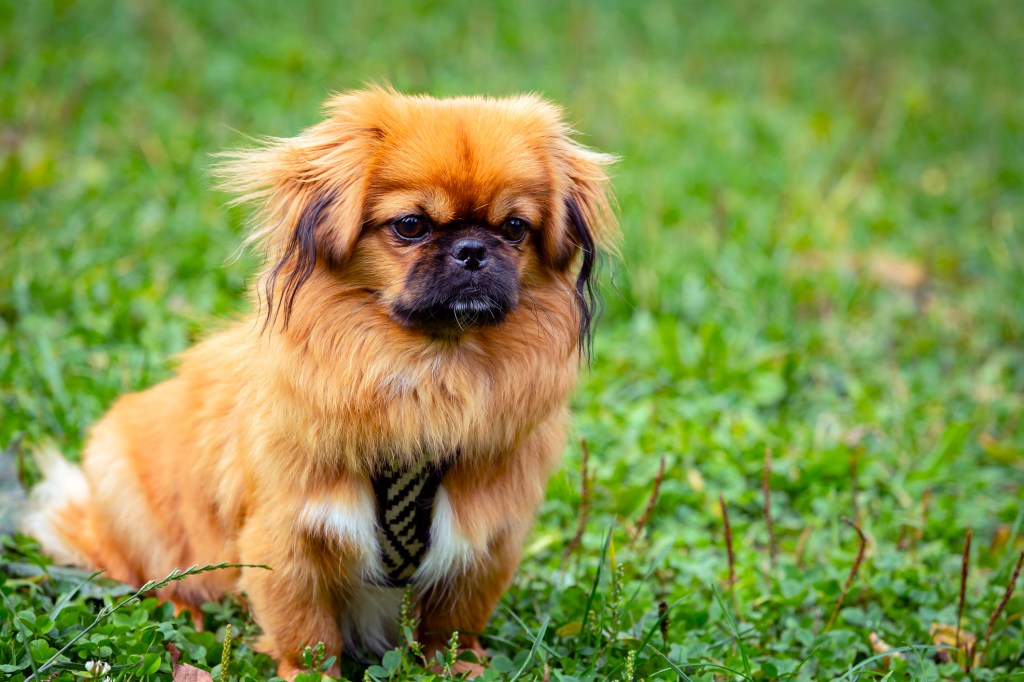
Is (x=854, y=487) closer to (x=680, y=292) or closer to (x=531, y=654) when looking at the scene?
(x=531, y=654)

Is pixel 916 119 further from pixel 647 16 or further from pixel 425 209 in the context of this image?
pixel 425 209

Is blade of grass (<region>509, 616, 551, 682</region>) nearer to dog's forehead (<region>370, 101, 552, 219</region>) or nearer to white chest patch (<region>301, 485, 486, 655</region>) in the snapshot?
white chest patch (<region>301, 485, 486, 655</region>)

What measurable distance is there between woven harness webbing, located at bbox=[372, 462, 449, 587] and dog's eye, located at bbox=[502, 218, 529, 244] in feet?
2.08

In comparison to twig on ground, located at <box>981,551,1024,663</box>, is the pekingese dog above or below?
above

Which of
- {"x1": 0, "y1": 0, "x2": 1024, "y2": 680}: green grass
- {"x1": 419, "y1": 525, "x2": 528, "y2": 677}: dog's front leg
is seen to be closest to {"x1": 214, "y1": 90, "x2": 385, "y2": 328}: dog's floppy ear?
{"x1": 419, "y1": 525, "x2": 528, "y2": 677}: dog's front leg

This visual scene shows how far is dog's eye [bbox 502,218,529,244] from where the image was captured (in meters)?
2.57

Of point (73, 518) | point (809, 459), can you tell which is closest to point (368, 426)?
point (73, 518)

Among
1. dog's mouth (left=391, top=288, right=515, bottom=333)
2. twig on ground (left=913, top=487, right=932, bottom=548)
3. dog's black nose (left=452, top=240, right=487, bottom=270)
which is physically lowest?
twig on ground (left=913, top=487, right=932, bottom=548)

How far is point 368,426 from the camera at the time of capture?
2.48 metres

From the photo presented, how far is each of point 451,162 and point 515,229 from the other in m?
0.27

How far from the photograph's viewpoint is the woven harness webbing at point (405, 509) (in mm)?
2533

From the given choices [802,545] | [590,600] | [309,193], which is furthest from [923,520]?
[309,193]

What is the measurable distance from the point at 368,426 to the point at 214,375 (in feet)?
2.34

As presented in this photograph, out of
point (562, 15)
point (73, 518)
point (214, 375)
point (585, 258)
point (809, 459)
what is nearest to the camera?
point (585, 258)
